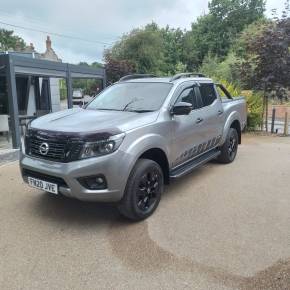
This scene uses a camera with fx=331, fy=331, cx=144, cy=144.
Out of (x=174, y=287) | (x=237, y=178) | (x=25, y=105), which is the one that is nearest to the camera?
(x=174, y=287)

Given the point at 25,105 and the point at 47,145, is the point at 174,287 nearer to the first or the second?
the point at 47,145

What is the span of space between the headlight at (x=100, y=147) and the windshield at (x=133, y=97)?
0.98 meters

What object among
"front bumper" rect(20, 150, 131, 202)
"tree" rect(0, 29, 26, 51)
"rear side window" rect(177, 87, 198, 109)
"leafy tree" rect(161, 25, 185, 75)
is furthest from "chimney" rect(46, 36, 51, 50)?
"front bumper" rect(20, 150, 131, 202)

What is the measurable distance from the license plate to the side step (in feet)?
5.23

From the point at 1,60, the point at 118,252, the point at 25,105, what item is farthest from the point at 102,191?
the point at 25,105

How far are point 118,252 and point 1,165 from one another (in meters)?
4.34

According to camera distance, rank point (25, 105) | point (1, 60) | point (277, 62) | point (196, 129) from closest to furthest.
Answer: point (196, 129)
point (1, 60)
point (277, 62)
point (25, 105)

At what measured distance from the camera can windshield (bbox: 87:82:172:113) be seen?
181 inches

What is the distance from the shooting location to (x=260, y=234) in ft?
12.1

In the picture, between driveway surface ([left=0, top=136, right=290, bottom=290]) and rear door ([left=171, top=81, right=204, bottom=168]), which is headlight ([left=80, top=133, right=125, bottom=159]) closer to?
driveway surface ([left=0, top=136, right=290, bottom=290])

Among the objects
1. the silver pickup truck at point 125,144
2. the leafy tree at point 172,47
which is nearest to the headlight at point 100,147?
the silver pickup truck at point 125,144

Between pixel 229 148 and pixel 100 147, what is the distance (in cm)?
383

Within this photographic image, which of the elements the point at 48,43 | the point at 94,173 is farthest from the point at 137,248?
the point at 48,43

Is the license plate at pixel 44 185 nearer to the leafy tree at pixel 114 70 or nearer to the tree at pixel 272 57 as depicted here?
the tree at pixel 272 57
